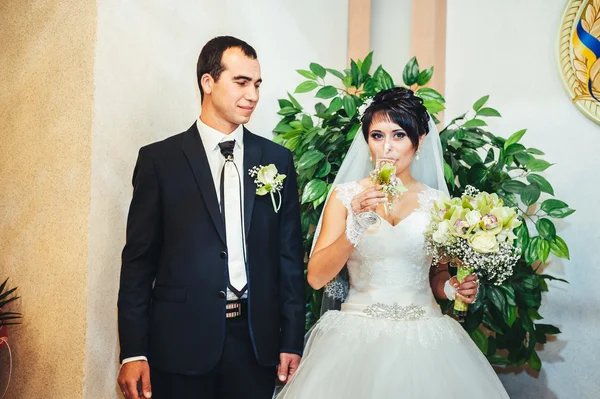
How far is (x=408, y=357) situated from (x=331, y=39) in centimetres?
263

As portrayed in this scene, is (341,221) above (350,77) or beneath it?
beneath

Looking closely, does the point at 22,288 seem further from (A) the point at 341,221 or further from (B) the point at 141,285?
(A) the point at 341,221

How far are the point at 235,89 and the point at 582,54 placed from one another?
2410 mm

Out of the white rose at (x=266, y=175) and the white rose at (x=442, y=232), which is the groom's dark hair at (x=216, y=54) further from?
the white rose at (x=442, y=232)

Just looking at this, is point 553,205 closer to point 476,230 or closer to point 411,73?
point 411,73

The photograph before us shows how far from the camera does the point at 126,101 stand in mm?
2844

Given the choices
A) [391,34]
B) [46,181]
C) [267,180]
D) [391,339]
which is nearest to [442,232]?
[391,339]

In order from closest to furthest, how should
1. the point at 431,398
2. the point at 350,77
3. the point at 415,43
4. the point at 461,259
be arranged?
→ the point at 431,398 → the point at 461,259 → the point at 350,77 → the point at 415,43

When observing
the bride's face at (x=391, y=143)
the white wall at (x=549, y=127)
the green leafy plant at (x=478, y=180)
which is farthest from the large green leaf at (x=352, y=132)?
the white wall at (x=549, y=127)

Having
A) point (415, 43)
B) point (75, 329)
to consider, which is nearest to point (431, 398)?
A: point (75, 329)

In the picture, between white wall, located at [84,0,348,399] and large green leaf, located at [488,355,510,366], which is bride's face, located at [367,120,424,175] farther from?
large green leaf, located at [488,355,510,366]

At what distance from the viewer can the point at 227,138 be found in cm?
259

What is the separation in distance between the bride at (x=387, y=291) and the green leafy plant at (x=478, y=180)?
0.39 m

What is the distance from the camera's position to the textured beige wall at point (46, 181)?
106 inches
